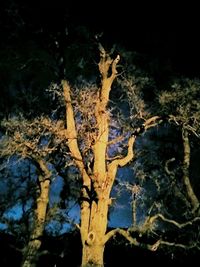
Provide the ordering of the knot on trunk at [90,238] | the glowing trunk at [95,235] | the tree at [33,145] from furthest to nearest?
the tree at [33,145], the knot on trunk at [90,238], the glowing trunk at [95,235]

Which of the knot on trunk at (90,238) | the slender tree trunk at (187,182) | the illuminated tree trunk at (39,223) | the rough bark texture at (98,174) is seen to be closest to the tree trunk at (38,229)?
the illuminated tree trunk at (39,223)

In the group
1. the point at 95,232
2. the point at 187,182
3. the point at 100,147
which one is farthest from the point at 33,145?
the point at 187,182

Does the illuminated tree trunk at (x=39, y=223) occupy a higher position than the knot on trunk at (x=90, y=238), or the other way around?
the illuminated tree trunk at (x=39, y=223)

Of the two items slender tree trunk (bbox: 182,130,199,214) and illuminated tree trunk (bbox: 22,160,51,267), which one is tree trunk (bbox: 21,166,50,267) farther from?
slender tree trunk (bbox: 182,130,199,214)

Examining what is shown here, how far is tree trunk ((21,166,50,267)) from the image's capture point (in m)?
20.4

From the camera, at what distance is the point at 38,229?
21.3 m

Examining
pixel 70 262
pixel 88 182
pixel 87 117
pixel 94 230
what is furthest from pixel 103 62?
pixel 70 262

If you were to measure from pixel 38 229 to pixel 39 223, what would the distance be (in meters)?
0.39

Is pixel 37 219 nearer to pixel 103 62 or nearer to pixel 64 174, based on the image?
pixel 64 174

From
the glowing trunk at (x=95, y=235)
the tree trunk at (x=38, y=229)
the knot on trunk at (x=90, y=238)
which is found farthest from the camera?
the tree trunk at (x=38, y=229)

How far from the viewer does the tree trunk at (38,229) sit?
802 inches

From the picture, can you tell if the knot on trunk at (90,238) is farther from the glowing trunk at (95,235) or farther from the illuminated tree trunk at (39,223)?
the illuminated tree trunk at (39,223)

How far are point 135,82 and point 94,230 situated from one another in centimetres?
756

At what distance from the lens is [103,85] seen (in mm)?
20328
